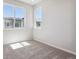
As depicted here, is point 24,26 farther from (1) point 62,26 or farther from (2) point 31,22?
(1) point 62,26

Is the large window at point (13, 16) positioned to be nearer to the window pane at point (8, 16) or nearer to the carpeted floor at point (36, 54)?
the window pane at point (8, 16)

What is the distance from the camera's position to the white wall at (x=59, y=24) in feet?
8.94

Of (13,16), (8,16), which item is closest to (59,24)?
(13,16)

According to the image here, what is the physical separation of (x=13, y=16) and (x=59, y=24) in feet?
10.0

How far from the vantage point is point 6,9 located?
13.4ft

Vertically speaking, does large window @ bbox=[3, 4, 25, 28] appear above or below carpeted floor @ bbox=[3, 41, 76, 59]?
above

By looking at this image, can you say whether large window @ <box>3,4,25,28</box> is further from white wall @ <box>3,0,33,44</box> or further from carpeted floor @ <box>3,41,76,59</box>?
carpeted floor @ <box>3,41,76,59</box>

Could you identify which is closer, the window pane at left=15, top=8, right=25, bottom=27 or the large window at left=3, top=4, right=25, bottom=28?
the large window at left=3, top=4, right=25, bottom=28

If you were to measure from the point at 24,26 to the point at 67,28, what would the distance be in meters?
3.14

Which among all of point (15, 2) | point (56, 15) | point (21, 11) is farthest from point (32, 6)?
point (56, 15)

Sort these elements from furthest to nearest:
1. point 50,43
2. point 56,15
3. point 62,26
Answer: point 50,43
point 56,15
point 62,26

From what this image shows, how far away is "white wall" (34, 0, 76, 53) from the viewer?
272cm

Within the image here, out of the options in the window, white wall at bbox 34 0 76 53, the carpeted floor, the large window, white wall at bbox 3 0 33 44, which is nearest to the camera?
the carpeted floor

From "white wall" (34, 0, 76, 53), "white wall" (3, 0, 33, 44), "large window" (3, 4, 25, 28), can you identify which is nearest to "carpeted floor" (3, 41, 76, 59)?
"white wall" (34, 0, 76, 53)
